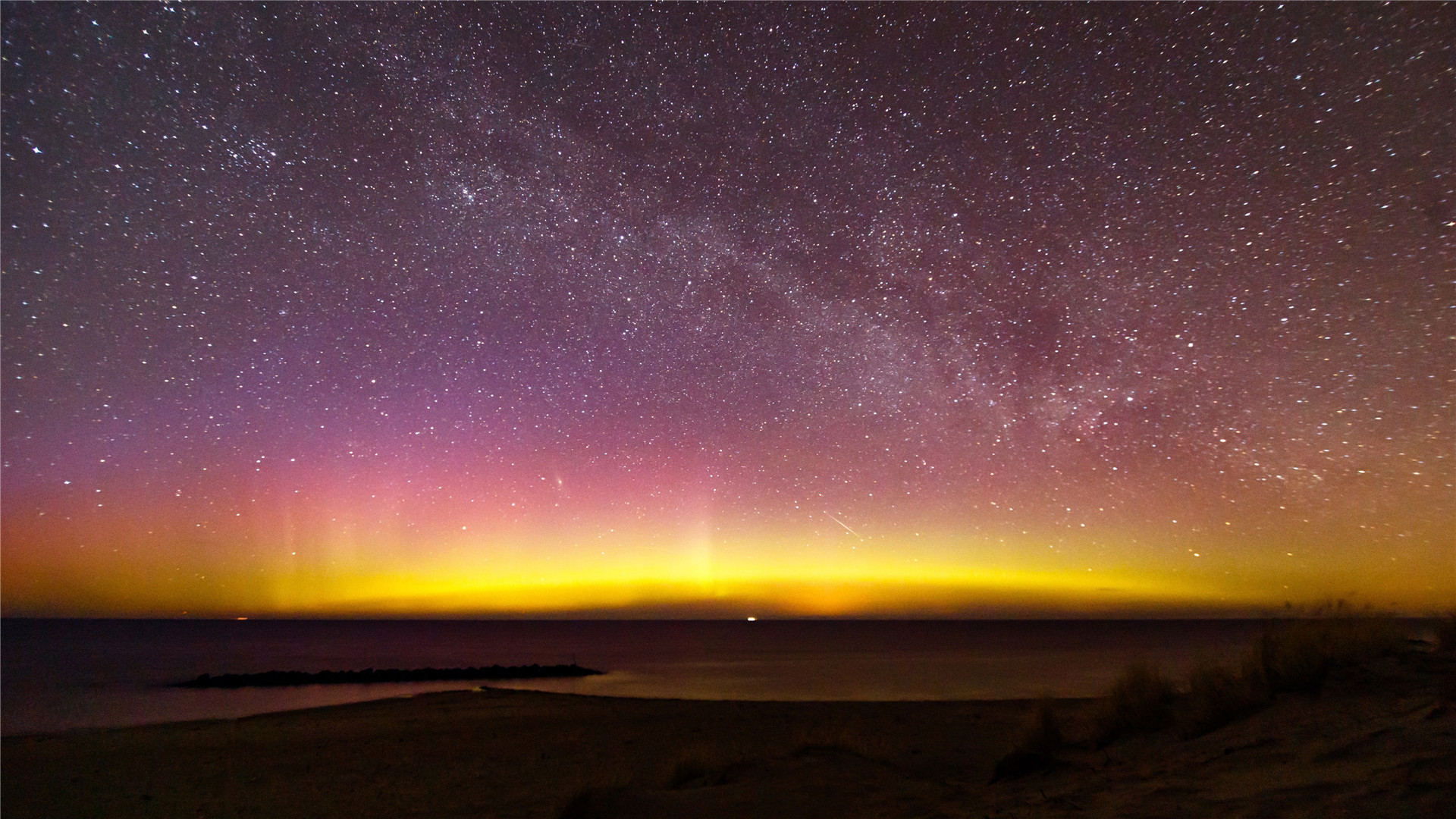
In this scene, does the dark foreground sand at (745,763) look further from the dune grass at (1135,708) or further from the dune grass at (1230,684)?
the dune grass at (1135,708)

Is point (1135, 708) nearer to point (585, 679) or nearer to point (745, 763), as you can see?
point (745, 763)

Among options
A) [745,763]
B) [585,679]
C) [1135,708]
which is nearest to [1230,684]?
[1135,708]

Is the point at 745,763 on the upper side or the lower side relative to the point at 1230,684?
lower

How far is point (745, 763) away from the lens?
8453mm

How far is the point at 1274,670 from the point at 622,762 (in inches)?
361

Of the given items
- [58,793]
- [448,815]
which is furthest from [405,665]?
[448,815]

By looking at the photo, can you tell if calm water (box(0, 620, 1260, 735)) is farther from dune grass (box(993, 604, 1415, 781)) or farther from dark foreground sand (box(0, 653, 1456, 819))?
dark foreground sand (box(0, 653, 1456, 819))

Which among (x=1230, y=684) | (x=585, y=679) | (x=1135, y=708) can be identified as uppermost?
(x=1230, y=684)

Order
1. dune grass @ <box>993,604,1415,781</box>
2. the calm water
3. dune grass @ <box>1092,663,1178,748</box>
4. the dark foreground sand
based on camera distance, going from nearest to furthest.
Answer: the dark foreground sand → dune grass @ <box>993,604,1415,781</box> → dune grass @ <box>1092,663,1178,748</box> → the calm water

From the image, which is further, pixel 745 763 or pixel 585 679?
pixel 585 679

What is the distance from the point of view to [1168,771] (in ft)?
20.0

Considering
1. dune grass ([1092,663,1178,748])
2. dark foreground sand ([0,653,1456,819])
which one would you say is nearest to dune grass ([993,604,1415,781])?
dune grass ([1092,663,1178,748])

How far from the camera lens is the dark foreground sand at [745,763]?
5.32m

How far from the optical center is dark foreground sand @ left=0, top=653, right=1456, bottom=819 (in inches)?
209
